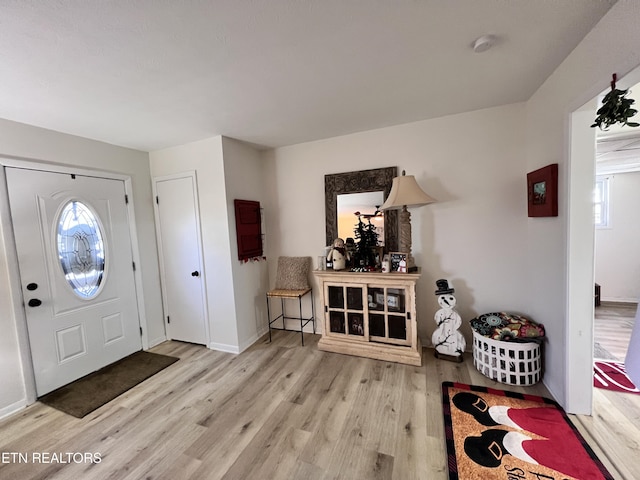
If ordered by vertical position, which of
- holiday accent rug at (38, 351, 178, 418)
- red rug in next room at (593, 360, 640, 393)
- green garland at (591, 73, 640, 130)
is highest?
green garland at (591, 73, 640, 130)

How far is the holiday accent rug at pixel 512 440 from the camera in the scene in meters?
1.39

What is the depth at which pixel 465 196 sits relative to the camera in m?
2.58

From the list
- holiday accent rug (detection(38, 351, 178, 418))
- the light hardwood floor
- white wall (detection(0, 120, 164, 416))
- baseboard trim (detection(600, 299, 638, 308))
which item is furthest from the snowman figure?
baseboard trim (detection(600, 299, 638, 308))

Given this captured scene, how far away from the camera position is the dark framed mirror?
9.15ft

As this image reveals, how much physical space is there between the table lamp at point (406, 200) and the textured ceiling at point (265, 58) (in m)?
0.68

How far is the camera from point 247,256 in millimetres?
3072

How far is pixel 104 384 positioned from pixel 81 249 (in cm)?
135

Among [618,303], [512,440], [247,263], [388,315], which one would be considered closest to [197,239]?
[247,263]

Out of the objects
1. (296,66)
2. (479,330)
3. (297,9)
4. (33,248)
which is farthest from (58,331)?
(479,330)

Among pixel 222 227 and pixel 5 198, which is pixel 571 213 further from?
pixel 5 198

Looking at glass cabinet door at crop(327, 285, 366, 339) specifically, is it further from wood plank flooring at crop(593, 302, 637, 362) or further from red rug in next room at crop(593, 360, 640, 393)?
wood plank flooring at crop(593, 302, 637, 362)

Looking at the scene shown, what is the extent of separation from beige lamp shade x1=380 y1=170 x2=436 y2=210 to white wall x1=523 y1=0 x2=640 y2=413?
0.90 metres

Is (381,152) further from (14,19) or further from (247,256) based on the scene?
(14,19)

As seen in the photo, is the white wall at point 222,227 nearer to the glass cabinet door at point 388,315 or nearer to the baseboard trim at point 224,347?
the baseboard trim at point 224,347
